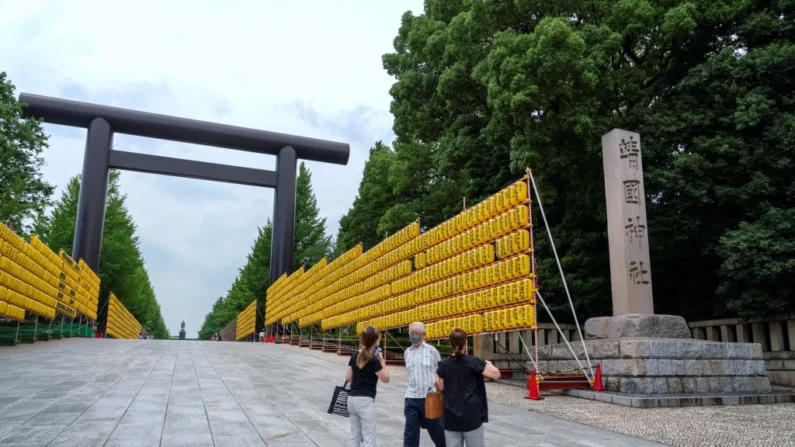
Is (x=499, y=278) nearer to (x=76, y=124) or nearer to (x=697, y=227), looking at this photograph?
(x=697, y=227)

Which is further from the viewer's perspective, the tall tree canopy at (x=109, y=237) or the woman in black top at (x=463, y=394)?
the tall tree canopy at (x=109, y=237)

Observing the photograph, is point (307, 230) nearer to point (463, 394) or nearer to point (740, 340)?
point (740, 340)

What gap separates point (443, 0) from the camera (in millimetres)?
18922

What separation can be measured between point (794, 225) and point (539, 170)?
540cm

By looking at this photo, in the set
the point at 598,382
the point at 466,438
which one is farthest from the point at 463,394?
the point at 598,382

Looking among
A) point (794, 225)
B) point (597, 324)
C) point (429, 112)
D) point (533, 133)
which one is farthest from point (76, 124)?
point (794, 225)

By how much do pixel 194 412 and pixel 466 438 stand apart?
3.98 m

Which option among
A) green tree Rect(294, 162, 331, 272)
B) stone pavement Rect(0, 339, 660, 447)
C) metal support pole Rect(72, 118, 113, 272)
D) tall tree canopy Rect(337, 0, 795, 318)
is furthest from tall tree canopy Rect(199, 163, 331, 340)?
stone pavement Rect(0, 339, 660, 447)

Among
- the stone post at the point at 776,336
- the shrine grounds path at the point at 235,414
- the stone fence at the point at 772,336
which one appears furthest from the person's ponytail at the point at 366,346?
the stone post at the point at 776,336

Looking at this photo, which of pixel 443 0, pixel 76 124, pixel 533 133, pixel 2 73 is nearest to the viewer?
pixel 533 133

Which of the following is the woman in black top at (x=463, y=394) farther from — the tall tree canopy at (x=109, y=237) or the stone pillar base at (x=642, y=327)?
the tall tree canopy at (x=109, y=237)

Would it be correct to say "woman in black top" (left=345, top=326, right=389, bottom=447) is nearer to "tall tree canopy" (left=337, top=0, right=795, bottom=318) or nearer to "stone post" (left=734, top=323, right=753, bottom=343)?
"tall tree canopy" (left=337, top=0, right=795, bottom=318)

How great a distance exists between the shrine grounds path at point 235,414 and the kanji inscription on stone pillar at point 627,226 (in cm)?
239

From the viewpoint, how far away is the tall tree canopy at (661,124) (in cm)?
1253
